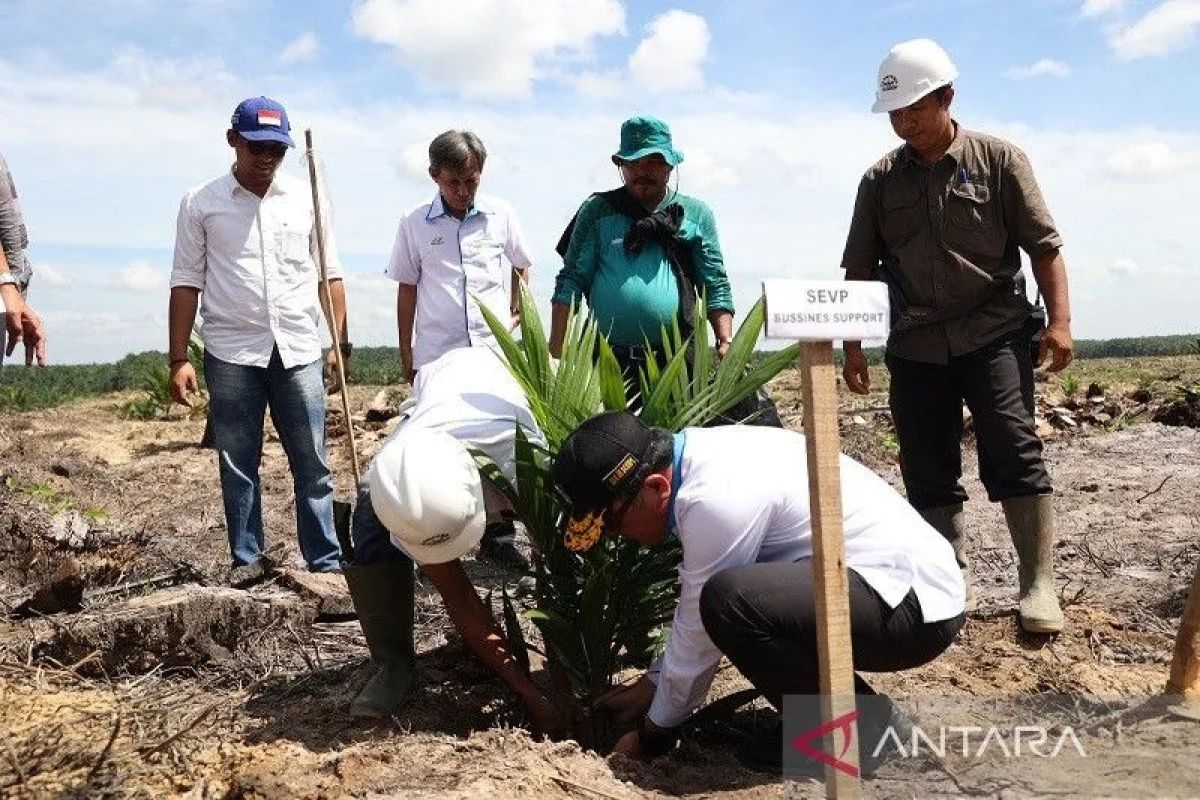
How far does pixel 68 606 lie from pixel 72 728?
133 cm

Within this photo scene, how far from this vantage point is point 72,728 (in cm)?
292

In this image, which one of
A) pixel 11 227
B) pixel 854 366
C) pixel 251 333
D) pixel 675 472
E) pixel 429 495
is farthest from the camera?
pixel 251 333

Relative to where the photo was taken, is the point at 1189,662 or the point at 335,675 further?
the point at 335,675

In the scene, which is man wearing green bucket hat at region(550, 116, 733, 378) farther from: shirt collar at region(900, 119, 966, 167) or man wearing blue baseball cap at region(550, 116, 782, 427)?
shirt collar at region(900, 119, 966, 167)

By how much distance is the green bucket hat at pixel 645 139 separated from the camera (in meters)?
4.28

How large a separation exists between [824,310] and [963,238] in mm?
1621

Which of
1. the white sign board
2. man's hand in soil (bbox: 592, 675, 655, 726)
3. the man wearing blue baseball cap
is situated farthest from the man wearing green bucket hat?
the white sign board

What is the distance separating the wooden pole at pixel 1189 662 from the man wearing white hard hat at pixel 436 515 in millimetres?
1585

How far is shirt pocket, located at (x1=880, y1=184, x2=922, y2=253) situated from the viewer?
3900 millimetres

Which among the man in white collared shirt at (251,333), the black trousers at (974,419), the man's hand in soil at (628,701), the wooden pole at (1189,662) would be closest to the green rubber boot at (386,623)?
the man's hand in soil at (628,701)

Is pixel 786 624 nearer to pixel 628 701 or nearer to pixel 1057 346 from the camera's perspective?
pixel 628 701

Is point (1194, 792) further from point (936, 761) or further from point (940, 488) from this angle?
point (940, 488)

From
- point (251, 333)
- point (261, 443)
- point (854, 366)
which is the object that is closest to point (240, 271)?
point (251, 333)

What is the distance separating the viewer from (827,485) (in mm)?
2396
